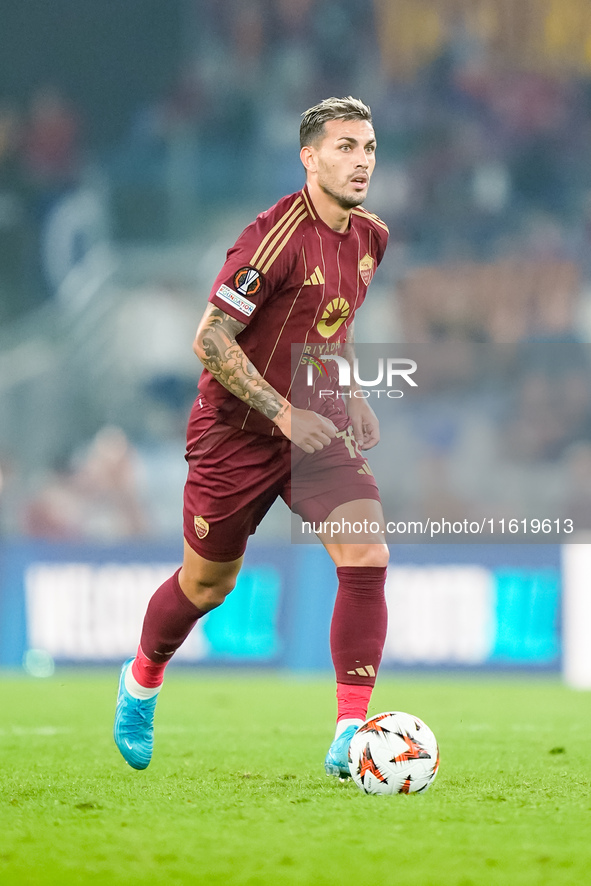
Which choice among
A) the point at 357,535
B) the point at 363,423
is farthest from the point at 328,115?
the point at 357,535

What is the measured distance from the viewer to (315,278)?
388 centimetres

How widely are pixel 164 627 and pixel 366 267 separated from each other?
1.37 meters

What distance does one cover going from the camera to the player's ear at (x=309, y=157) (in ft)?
13.0

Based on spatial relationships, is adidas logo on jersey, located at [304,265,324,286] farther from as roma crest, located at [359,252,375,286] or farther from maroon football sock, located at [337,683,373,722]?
maroon football sock, located at [337,683,373,722]

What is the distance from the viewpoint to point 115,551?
9133 mm

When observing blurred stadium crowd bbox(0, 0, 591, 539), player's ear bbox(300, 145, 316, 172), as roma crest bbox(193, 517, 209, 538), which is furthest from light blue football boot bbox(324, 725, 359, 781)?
blurred stadium crowd bbox(0, 0, 591, 539)

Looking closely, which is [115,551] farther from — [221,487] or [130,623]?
[221,487]

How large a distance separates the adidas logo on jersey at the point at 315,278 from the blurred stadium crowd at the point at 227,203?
7.12 meters

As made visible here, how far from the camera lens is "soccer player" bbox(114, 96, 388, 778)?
3.74 meters

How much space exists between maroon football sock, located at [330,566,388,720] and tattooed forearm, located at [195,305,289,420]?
23.2 inches

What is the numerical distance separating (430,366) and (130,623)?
4.54m

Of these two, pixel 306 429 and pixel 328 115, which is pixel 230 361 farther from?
pixel 328 115

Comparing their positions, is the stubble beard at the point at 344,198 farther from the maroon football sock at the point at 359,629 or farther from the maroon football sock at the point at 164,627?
the maroon football sock at the point at 164,627

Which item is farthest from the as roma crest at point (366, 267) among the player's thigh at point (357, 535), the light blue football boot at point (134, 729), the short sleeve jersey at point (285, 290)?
the light blue football boot at point (134, 729)
